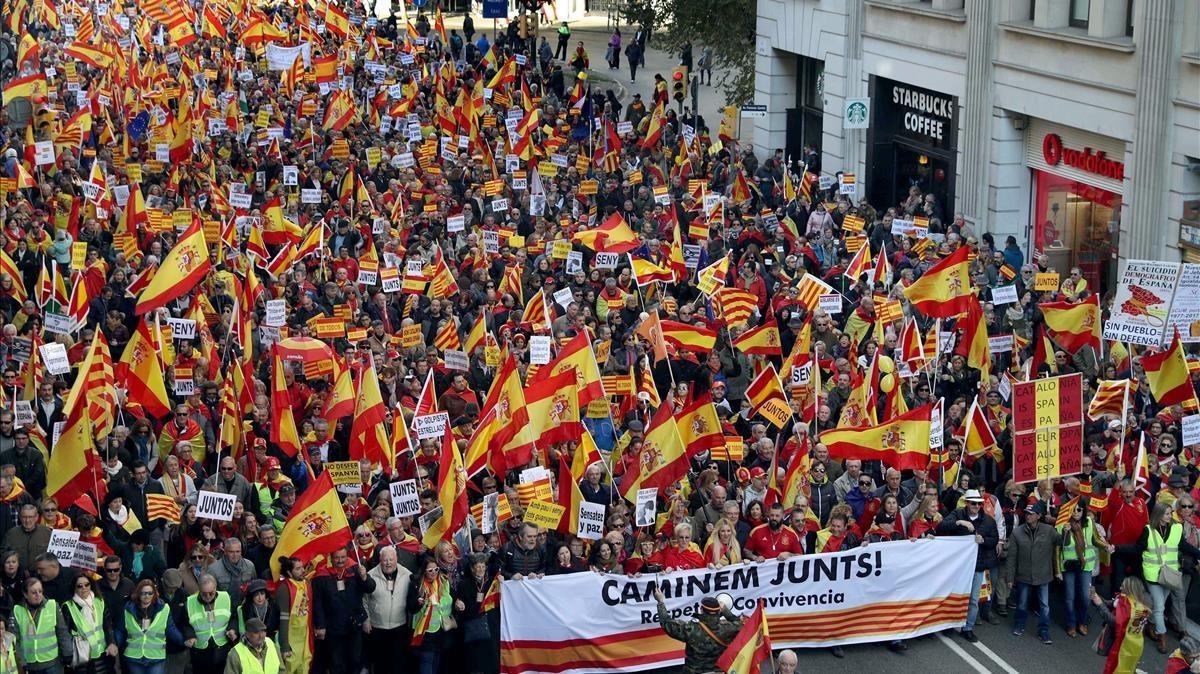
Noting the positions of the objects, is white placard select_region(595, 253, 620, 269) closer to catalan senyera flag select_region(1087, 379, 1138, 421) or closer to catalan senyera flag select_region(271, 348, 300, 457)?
catalan senyera flag select_region(271, 348, 300, 457)

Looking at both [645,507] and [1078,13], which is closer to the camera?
[645,507]

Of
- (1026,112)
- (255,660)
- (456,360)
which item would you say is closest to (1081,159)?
(1026,112)

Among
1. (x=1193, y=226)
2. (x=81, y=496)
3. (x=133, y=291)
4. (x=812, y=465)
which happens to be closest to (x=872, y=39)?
(x=1193, y=226)

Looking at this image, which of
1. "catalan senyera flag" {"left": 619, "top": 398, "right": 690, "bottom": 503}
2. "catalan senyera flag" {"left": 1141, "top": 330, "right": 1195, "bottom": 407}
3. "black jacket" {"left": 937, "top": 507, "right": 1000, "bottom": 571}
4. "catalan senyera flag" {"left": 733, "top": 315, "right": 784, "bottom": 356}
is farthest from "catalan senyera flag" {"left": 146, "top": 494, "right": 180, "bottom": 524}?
"catalan senyera flag" {"left": 1141, "top": 330, "right": 1195, "bottom": 407}

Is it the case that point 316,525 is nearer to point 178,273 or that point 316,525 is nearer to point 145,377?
point 145,377

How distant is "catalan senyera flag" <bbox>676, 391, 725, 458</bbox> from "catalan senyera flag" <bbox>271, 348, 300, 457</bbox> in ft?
11.8

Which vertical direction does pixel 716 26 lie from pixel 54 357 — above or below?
above

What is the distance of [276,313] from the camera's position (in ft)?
67.6

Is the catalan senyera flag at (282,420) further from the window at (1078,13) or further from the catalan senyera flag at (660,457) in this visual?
the window at (1078,13)

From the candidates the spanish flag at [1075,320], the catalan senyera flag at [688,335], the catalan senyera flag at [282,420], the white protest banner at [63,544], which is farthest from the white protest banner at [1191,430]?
the white protest banner at [63,544]

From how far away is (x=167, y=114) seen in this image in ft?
106

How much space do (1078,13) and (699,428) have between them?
48.3ft

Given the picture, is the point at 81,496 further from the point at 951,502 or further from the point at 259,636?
the point at 951,502

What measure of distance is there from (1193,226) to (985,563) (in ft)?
36.3
